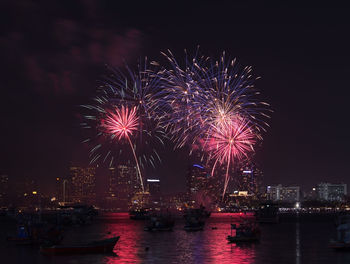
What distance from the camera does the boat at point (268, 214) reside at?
166 metres

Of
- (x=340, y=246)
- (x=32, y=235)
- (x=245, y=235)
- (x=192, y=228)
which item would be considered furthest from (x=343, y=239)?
(x=192, y=228)

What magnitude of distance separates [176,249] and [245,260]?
15592 millimetres

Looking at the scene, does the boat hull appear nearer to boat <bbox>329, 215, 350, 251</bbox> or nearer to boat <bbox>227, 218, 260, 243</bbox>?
boat <bbox>227, 218, 260, 243</bbox>

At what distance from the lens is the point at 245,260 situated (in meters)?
59.5

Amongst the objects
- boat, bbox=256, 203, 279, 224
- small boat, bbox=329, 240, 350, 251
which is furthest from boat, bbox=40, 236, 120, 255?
boat, bbox=256, 203, 279, 224

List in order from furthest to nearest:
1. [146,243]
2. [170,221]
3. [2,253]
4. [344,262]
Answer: [170,221]
[146,243]
[2,253]
[344,262]

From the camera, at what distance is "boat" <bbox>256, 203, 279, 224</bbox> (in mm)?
166125

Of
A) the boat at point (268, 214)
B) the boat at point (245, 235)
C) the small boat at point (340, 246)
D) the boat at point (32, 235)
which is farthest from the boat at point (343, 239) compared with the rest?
A: the boat at point (268, 214)

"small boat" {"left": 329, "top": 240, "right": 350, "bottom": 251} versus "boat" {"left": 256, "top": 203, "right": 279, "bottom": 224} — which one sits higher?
"boat" {"left": 256, "top": 203, "right": 279, "bottom": 224}

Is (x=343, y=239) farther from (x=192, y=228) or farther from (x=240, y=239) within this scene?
(x=192, y=228)

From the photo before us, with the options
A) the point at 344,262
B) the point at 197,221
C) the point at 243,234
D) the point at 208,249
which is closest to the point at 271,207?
the point at 197,221

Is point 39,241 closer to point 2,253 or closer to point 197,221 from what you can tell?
point 2,253

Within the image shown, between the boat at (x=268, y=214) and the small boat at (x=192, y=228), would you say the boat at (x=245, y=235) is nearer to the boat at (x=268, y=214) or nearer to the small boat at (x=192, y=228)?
the small boat at (x=192, y=228)

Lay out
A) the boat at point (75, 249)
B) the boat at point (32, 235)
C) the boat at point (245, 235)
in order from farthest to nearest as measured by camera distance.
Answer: the boat at point (245, 235), the boat at point (32, 235), the boat at point (75, 249)
